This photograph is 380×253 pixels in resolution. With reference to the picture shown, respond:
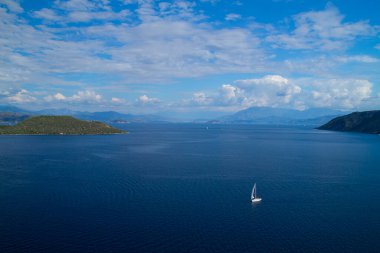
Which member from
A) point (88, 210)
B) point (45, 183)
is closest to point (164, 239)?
point (88, 210)

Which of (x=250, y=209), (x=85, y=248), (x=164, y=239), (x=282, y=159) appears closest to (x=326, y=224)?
(x=250, y=209)

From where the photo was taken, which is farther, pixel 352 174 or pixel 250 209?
pixel 352 174

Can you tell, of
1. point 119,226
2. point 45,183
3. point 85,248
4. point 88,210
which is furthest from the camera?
point 45,183

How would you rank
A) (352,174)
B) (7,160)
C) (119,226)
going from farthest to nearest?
1. (7,160)
2. (352,174)
3. (119,226)

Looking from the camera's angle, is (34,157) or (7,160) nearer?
(7,160)

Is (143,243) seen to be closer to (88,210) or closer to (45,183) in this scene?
(88,210)

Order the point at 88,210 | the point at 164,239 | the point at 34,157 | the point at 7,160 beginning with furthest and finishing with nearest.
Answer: the point at 34,157 → the point at 7,160 → the point at 88,210 → the point at 164,239

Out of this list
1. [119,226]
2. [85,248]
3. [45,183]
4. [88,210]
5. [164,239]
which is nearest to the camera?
[85,248]

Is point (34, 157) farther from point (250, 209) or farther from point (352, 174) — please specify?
point (352, 174)
